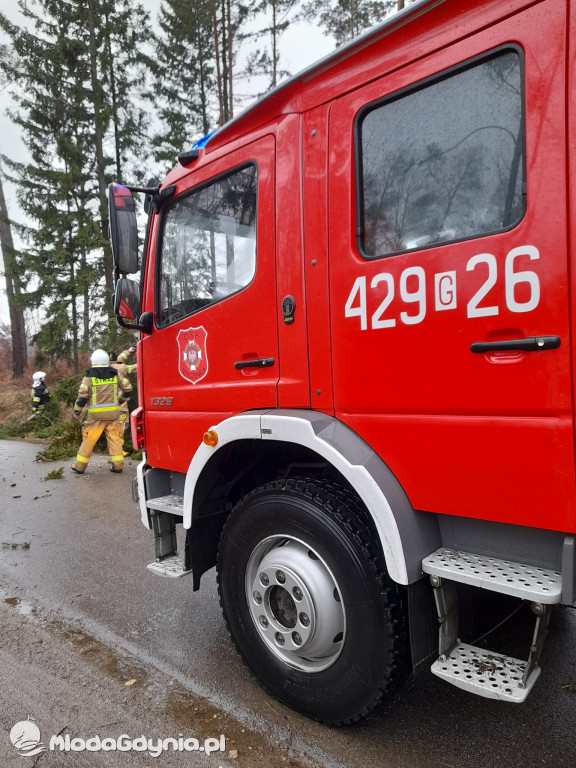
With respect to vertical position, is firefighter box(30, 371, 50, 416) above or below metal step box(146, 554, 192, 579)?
above

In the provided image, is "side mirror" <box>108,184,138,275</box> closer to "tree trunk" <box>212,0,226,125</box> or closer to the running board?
the running board

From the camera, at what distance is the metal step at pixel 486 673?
6.09 ft

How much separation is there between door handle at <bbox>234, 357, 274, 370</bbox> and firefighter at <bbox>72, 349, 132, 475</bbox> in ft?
22.0

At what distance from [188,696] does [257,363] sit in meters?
1.71

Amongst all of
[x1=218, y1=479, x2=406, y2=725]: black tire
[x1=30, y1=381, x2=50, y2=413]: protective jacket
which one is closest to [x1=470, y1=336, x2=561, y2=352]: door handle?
[x1=218, y1=479, x2=406, y2=725]: black tire

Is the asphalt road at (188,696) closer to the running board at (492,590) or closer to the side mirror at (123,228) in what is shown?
the running board at (492,590)

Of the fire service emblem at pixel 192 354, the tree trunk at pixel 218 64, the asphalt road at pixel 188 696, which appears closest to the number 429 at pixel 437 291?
the fire service emblem at pixel 192 354

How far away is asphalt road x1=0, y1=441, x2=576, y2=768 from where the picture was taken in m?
2.32

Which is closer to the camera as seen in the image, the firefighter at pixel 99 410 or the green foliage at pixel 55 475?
the green foliage at pixel 55 475

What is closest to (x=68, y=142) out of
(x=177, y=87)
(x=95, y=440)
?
(x=177, y=87)

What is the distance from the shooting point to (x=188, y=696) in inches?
108

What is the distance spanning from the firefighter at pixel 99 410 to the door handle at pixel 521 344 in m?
7.85

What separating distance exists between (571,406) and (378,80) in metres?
1.48

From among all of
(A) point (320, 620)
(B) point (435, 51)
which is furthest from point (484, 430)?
(B) point (435, 51)
